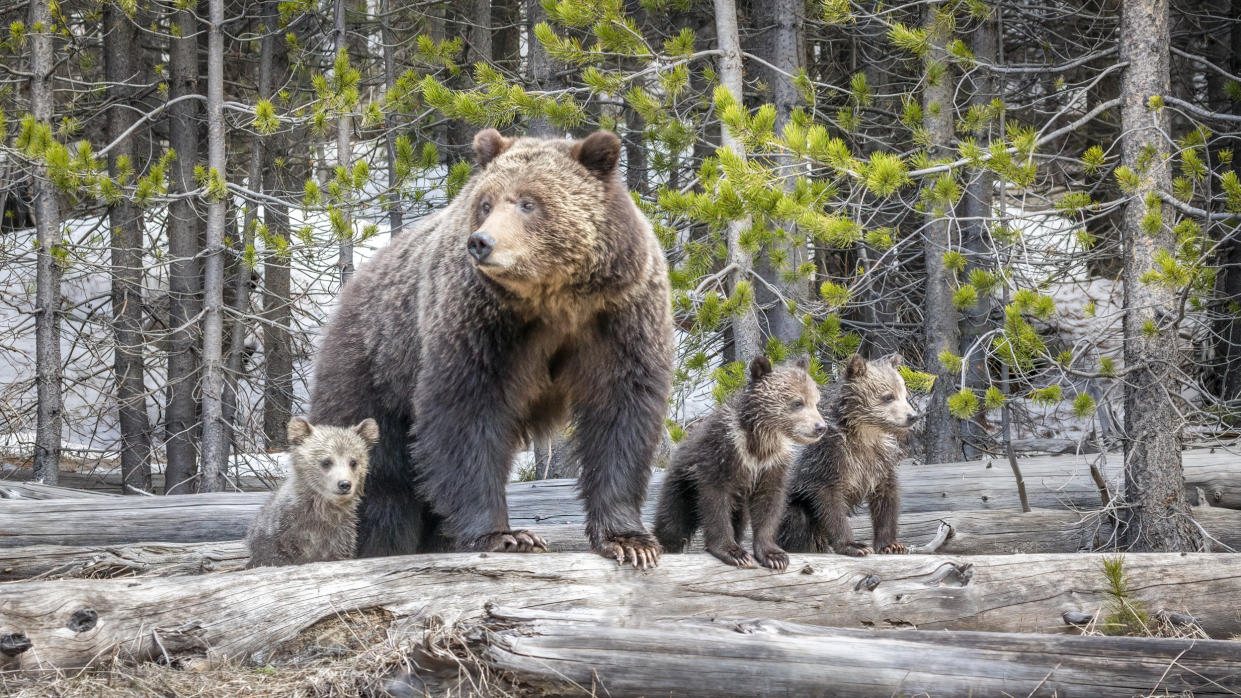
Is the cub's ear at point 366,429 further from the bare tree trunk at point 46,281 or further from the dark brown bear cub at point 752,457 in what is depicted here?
the bare tree trunk at point 46,281

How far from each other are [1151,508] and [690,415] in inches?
278

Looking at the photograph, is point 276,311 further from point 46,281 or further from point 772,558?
point 772,558

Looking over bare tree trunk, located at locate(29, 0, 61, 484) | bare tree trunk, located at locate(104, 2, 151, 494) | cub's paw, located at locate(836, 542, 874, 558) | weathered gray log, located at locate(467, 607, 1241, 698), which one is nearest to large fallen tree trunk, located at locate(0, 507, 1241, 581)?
cub's paw, located at locate(836, 542, 874, 558)

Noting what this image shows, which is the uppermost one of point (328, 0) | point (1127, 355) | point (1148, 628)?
point (328, 0)

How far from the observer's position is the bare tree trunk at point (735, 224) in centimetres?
868

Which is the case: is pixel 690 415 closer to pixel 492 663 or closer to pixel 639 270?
pixel 639 270

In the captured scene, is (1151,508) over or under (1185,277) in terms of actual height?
under

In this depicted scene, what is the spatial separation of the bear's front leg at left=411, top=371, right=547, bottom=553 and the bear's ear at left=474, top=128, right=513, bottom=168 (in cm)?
107

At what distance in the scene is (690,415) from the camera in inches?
525

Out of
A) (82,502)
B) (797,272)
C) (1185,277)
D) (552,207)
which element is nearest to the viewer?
(552,207)

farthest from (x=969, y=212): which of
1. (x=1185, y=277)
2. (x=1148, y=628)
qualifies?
(x=1148, y=628)

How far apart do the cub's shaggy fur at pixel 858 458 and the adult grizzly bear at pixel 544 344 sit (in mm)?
1220

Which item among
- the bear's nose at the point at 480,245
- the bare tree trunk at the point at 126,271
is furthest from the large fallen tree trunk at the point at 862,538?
the bare tree trunk at the point at 126,271

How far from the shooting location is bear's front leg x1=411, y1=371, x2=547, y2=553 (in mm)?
5199
